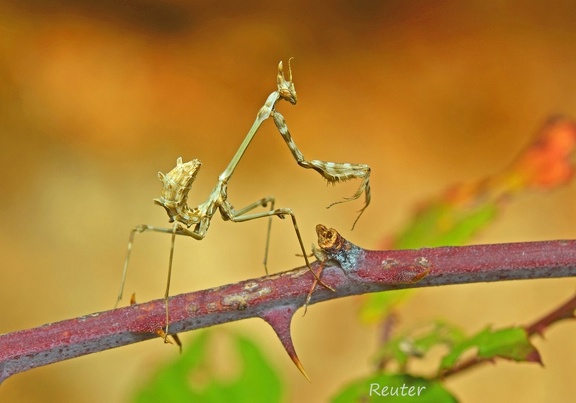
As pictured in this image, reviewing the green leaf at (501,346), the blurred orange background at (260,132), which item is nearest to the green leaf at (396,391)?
the green leaf at (501,346)

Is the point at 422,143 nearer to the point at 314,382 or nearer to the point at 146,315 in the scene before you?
the point at 314,382

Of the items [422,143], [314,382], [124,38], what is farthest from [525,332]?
[124,38]

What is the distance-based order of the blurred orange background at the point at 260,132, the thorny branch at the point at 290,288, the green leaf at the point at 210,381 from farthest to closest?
the blurred orange background at the point at 260,132
the green leaf at the point at 210,381
the thorny branch at the point at 290,288

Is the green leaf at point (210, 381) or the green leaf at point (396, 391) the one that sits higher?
the green leaf at point (210, 381)

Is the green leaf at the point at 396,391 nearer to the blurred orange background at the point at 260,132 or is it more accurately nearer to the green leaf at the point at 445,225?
the green leaf at the point at 445,225

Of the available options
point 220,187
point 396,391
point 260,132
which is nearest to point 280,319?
point 396,391
